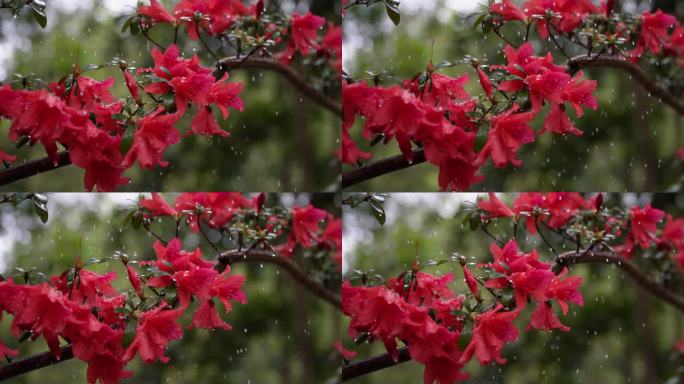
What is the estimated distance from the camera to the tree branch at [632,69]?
2328 mm

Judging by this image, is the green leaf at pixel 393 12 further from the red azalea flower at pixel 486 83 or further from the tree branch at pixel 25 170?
the tree branch at pixel 25 170

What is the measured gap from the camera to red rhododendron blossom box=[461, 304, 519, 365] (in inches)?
81.4

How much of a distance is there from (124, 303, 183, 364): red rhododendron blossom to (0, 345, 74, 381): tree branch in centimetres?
25

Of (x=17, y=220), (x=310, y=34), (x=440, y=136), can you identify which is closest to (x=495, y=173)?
(x=440, y=136)

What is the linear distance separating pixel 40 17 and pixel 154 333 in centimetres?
83

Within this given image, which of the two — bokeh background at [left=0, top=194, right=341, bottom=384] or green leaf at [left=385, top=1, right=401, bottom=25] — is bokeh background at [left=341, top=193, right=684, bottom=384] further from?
green leaf at [left=385, top=1, right=401, bottom=25]

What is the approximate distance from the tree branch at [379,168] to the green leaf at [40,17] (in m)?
0.84

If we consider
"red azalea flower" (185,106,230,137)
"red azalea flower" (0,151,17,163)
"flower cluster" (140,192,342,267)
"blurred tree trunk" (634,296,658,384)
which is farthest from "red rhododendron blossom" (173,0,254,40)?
"blurred tree trunk" (634,296,658,384)

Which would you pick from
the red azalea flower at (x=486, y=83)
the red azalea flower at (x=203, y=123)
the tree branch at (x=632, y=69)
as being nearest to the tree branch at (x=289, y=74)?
the red azalea flower at (x=203, y=123)

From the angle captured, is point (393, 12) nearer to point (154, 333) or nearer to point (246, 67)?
point (246, 67)

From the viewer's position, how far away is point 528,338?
7.67ft

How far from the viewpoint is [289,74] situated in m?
2.30

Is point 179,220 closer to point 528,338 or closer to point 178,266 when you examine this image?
point 178,266

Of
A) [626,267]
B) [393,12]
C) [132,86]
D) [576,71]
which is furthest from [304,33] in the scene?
[626,267]
